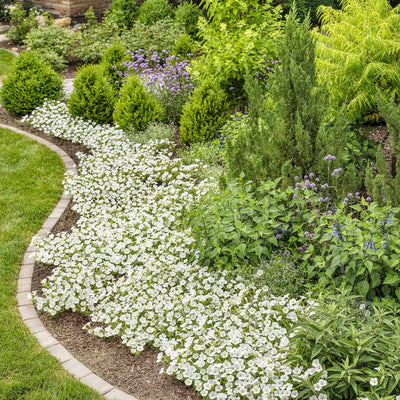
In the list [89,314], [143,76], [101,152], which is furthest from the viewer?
[143,76]

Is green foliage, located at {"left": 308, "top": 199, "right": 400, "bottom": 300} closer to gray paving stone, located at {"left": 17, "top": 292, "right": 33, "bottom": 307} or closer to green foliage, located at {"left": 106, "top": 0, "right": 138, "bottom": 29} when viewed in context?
gray paving stone, located at {"left": 17, "top": 292, "right": 33, "bottom": 307}

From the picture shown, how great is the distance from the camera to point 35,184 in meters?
6.60

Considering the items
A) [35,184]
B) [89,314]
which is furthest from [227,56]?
[89,314]

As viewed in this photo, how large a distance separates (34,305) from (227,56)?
4744mm

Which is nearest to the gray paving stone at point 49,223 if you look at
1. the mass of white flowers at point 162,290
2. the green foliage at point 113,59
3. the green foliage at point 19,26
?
the mass of white flowers at point 162,290

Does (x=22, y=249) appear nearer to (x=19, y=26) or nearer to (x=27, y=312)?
(x=27, y=312)

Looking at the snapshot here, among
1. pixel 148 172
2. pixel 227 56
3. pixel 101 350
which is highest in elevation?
pixel 227 56

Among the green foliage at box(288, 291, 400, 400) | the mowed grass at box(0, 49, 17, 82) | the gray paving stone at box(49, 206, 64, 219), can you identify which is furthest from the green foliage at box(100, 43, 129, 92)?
the green foliage at box(288, 291, 400, 400)

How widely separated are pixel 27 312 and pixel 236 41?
5.36m

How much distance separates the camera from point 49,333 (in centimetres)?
431

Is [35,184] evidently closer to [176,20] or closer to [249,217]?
[249,217]

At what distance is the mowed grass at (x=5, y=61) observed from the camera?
11.0 metres

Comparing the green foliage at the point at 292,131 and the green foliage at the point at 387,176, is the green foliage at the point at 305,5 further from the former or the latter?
the green foliage at the point at 387,176

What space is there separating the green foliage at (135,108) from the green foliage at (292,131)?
2.82 m
